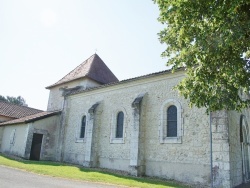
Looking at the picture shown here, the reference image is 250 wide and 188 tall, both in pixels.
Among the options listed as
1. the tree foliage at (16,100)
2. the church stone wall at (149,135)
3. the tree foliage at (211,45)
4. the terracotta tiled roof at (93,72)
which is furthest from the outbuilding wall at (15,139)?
the tree foliage at (16,100)

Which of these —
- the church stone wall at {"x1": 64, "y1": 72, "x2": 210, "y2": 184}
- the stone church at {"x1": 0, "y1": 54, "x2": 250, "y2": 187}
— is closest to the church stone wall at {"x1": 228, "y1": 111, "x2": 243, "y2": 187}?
the stone church at {"x1": 0, "y1": 54, "x2": 250, "y2": 187}

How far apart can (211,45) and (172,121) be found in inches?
262

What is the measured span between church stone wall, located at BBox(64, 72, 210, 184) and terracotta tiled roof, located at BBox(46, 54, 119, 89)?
4.19 meters

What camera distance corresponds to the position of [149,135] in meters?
13.3

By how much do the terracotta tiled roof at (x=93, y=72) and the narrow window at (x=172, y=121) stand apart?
36.5 feet

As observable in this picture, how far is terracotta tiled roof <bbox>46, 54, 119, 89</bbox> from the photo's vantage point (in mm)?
22688

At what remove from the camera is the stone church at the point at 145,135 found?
423 inches

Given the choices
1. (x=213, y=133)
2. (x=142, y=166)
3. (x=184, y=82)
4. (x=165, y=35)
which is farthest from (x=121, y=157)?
(x=165, y=35)

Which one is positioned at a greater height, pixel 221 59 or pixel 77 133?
pixel 221 59

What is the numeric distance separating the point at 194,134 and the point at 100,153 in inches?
285

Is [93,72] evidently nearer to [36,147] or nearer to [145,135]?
[36,147]

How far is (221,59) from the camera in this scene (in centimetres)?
757

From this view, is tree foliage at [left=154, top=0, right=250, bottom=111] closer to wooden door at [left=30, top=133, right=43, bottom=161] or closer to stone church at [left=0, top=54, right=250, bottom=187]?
stone church at [left=0, top=54, right=250, bottom=187]

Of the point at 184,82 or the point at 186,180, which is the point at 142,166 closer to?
the point at 186,180
